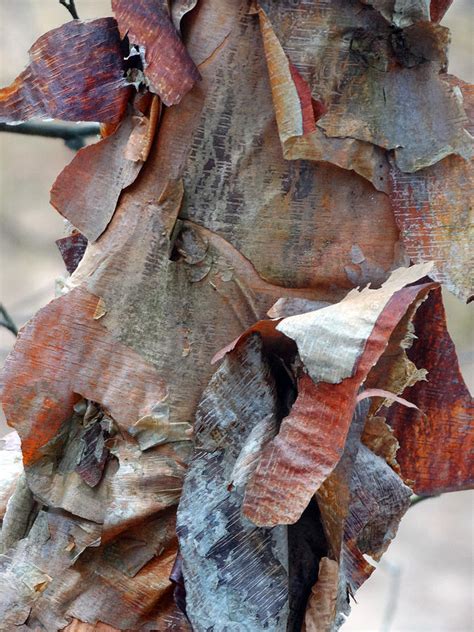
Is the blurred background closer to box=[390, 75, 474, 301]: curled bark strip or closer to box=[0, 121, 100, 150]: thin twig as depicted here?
box=[0, 121, 100, 150]: thin twig

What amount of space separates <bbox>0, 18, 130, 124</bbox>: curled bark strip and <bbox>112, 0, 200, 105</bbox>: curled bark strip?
0.12ft

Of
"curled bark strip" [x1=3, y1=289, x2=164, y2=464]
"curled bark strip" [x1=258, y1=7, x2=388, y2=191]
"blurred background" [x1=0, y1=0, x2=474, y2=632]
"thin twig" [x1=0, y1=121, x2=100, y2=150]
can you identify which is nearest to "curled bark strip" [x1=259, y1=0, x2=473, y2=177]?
"curled bark strip" [x1=258, y1=7, x2=388, y2=191]

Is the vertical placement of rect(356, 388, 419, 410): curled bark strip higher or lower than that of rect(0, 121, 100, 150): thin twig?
lower

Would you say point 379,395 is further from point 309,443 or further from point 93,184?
point 93,184

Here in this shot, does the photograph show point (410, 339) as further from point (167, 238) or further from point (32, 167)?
point (32, 167)

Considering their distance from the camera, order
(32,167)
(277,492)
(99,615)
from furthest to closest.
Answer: (32,167) → (99,615) → (277,492)

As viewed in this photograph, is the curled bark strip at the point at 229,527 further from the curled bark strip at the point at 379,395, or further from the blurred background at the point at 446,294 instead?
the blurred background at the point at 446,294

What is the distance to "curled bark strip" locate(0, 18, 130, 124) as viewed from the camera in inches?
32.2

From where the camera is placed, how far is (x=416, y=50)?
2.56 feet

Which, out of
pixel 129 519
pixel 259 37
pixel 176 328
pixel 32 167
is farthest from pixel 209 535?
pixel 32 167

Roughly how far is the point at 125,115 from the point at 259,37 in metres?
0.15

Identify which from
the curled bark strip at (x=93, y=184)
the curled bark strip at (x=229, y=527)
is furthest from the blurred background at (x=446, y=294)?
the curled bark strip at (x=229, y=527)

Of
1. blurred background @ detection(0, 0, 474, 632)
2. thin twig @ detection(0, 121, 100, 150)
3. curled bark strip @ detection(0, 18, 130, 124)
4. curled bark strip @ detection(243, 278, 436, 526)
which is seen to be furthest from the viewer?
blurred background @ detection(0, 0, 474, 632)

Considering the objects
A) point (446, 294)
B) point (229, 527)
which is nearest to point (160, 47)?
point (229, 527)
